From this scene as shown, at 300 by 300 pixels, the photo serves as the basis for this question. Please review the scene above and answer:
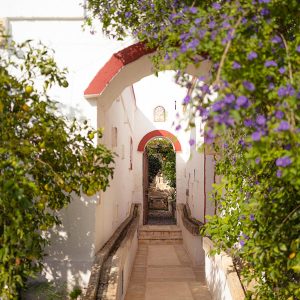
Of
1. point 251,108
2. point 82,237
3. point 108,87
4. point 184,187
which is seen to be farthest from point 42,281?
point 184,187

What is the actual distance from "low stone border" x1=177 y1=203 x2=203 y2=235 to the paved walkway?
0.78 meters

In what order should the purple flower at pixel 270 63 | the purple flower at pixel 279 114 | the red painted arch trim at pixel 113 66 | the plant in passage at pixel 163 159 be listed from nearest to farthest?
the purple flower at pixel 279 114
the purple flower at pixel 270 63
the red painted arch trim at pixel 113 66
the plant in passage at pixel 163 159

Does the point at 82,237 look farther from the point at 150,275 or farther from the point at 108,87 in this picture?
the point at 150,275

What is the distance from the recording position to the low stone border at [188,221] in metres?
9.60

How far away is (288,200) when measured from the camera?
3.03 metres

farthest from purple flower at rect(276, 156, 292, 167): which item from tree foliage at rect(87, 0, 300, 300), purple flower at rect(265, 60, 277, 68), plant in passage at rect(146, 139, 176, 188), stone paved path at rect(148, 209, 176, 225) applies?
plant in passage at rect(146, 139, 176, 188)

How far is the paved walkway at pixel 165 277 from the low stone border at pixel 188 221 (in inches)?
30.8

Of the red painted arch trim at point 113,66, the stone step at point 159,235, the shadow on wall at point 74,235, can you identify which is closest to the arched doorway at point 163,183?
the stone step at point 159,235

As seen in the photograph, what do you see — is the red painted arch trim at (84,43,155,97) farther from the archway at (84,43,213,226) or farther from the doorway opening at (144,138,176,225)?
the doorway opening at (144,138,176,225)

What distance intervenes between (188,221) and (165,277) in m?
2.49

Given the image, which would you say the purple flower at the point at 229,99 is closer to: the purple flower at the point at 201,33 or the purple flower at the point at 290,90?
the purple flower at the point at 290,90

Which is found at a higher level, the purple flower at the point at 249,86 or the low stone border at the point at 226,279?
the purple flower at the point at 249,86

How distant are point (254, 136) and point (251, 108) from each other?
0.22 m

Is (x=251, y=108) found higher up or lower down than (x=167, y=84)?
lower down
